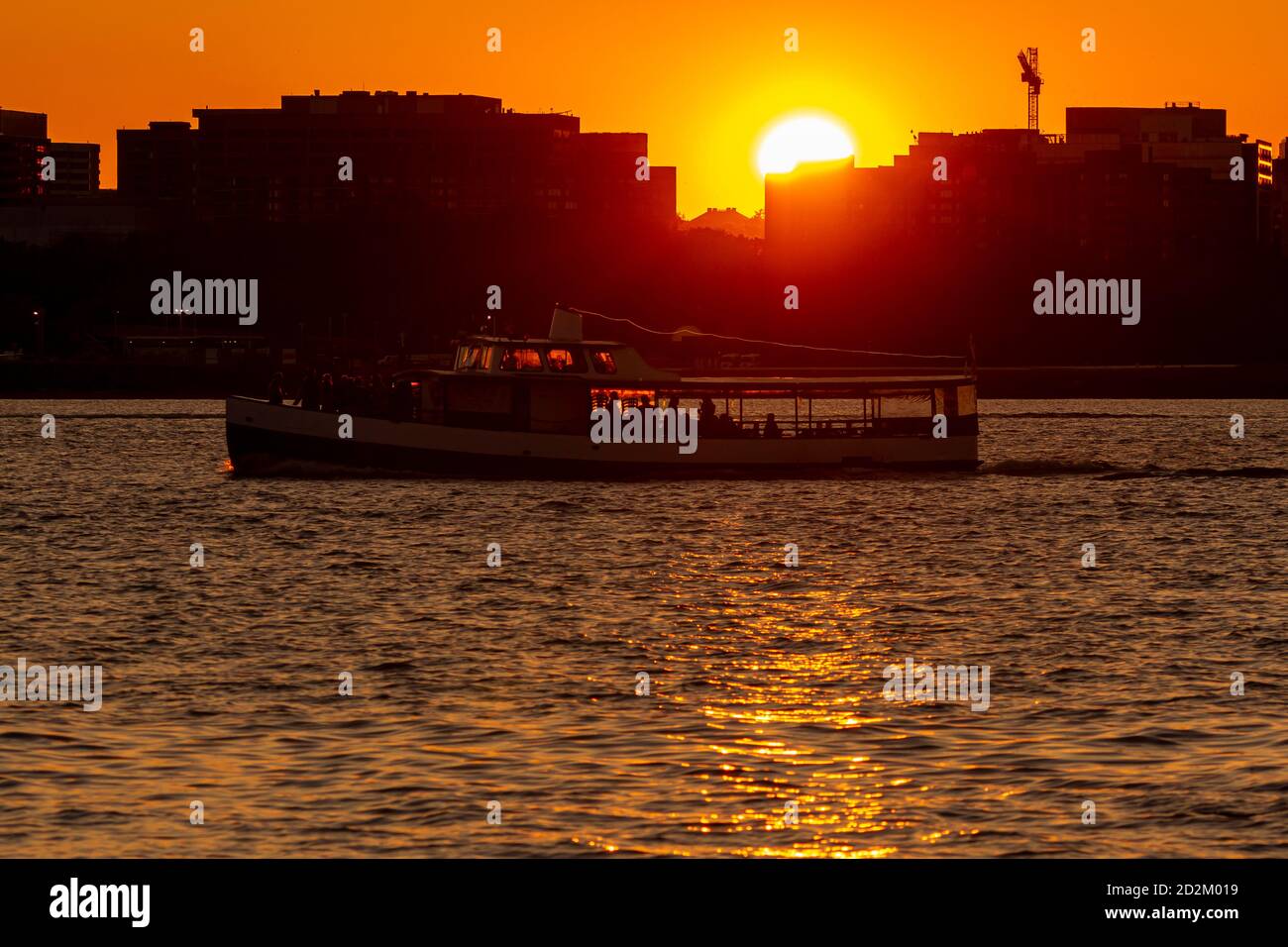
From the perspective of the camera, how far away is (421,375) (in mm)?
69812

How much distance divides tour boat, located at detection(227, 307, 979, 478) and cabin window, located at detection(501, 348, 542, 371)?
4 cm

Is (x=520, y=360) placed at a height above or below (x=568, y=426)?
above

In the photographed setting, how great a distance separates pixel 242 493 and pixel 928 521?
87.3ft

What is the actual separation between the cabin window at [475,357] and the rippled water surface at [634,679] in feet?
19.9

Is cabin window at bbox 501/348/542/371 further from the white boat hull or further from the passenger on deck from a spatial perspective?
the passenger on deck

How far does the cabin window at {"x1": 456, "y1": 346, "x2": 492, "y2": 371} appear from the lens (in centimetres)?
7019

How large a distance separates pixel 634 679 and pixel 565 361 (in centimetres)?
4263

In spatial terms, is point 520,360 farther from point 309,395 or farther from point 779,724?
point 779,724

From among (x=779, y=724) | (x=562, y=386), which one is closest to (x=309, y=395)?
(x=562, y=386)

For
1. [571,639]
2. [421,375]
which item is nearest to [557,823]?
[571,639]

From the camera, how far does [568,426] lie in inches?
2832

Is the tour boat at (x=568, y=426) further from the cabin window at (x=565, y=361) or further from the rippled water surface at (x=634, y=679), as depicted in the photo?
the rippled water surface at (x=634, y=679)
